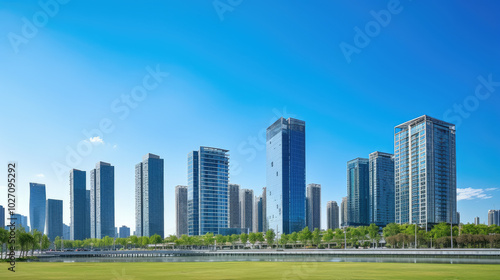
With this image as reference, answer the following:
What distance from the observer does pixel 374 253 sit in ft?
384

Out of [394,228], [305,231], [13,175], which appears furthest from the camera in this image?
[305,231]

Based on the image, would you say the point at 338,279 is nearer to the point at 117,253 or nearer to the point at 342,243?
the point at 342,243

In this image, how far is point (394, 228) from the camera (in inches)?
6117

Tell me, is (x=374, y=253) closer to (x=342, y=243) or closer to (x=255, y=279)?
(x=342, y=243)

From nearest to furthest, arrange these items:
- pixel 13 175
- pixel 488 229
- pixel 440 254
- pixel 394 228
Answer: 1. pixel 13 175
2. pixel 440 254
3. pixel 488 229
4. pixel 394 228

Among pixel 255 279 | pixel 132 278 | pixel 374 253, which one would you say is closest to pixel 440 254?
pixel 374 253

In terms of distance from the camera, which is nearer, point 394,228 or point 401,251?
point 401,251

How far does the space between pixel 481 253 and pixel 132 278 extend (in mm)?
81345

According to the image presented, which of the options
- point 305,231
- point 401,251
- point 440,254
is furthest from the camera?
point 305,231

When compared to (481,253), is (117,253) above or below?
below

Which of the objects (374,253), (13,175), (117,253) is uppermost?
(13,175)

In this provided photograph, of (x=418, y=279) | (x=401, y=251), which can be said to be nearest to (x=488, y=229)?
(x=401, y=251)

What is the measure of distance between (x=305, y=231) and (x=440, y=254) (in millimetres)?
78086

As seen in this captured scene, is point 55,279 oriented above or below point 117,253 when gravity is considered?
above
